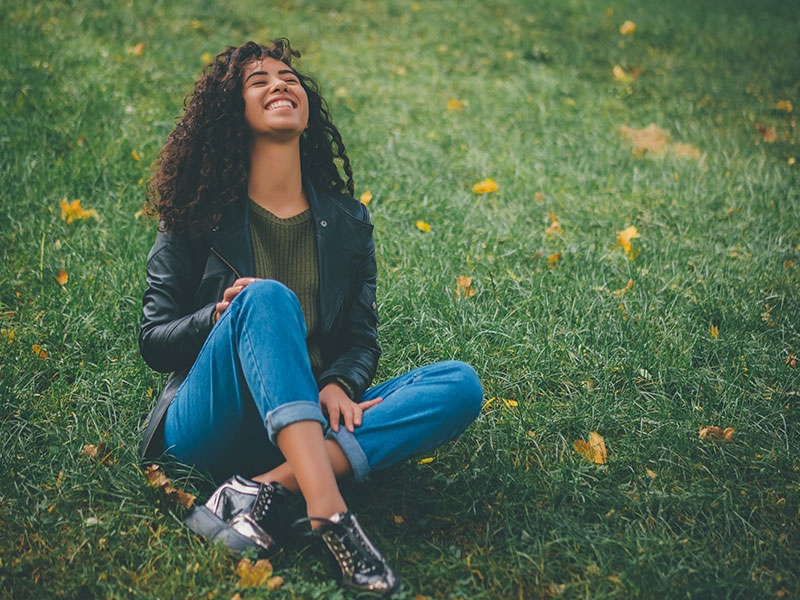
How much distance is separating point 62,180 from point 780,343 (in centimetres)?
349

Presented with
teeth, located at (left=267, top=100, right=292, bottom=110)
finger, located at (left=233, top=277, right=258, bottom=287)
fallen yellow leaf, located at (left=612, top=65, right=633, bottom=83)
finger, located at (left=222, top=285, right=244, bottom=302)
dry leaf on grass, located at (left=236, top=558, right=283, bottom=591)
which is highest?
teeth, located at (left=267, top=100, right=292, bottom=110)

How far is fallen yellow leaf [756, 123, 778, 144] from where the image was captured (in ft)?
16.4

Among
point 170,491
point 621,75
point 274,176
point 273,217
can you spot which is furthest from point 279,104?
point 621,75

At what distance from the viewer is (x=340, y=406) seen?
1.93 metres

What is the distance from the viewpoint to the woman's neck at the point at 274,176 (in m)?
2.10

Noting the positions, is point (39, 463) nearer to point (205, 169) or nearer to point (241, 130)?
point (205, 169)

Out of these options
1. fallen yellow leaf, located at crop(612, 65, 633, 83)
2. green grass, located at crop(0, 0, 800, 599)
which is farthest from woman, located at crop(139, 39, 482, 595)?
fallen yellow leaf, located at crop(612, 65, 633, 83)

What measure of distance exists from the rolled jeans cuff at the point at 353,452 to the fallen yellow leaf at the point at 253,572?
0.32 m

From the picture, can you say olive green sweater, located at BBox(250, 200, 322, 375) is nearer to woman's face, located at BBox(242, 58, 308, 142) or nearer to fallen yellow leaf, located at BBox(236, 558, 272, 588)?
woman's face, located at BBox(242, 58, 308, 142)

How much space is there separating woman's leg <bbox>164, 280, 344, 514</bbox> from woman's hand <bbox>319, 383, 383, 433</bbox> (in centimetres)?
16

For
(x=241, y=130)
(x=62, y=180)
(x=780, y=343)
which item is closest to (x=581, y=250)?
(x=780, y=343)

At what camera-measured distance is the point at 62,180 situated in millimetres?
3582

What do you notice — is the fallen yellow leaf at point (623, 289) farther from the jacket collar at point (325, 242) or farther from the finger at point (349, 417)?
the finger at point (349, 417)

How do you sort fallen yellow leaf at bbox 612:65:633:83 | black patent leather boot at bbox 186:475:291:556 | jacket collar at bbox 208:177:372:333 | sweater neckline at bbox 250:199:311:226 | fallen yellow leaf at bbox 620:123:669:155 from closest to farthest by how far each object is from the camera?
black patent leather boot at bbox 186:475:291:556, jacket collar at bbox 208:177:372:333, sweater neckline at bbox 250:199:311:226, fallen yellow leaf at bbox 620:123:669:155, fallen yellow leaf at bbox 612:65:633:83
